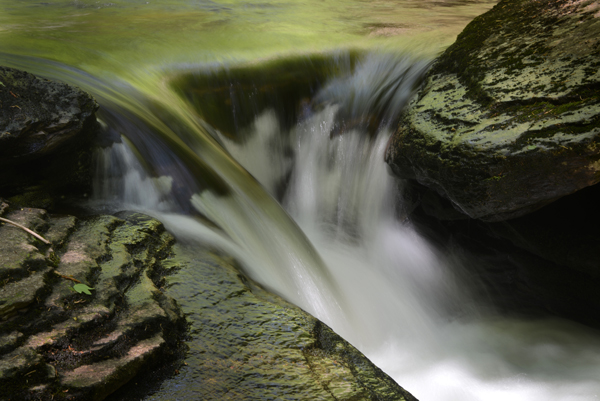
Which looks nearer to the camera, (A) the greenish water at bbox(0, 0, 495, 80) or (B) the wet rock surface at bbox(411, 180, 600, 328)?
(B) the wet rock surface at bbox(411, 180, 600, 328)

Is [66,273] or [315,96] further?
[315,96]

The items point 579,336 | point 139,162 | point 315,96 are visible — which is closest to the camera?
point 139,162

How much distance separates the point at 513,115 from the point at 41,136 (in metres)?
3.30

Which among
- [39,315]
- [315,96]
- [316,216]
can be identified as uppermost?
[315,96]

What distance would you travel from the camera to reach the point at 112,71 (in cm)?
473

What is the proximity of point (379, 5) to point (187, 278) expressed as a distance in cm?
761

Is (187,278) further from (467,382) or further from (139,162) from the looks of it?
(467,382)

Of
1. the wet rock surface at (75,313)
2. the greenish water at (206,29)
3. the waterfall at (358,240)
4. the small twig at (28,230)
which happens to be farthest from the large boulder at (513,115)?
the small twig at (28,230)

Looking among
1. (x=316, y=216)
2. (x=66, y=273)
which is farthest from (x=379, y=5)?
(x=66, y=273)

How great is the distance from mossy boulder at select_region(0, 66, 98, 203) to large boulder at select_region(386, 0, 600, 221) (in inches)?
105

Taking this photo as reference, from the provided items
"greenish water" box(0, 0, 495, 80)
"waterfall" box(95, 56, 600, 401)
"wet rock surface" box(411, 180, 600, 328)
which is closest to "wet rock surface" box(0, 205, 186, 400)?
"waterfall" box(95, 56, 600, 401)

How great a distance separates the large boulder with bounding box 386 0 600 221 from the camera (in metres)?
3.01

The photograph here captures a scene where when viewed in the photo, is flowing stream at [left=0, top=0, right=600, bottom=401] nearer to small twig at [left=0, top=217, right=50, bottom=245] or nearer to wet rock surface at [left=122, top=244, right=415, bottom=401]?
wet rock surface at [left=122, top=244, right=415, bottom=401]

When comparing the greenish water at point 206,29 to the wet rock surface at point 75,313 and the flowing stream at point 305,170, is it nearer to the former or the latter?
the flowing stream at point 305,170
